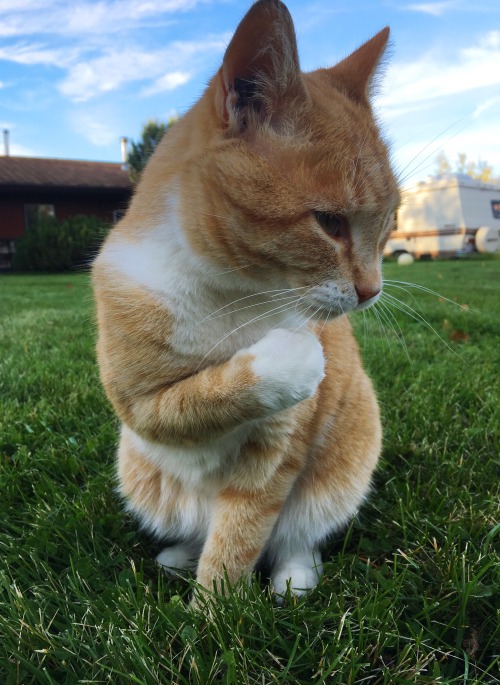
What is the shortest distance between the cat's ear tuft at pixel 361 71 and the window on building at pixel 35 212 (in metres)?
16.8

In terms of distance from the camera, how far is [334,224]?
1328mm

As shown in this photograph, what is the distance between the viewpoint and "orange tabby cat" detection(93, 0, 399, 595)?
4.12 ft

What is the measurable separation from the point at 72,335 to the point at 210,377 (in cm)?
340

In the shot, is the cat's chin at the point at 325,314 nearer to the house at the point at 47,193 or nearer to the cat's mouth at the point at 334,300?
the cat's mouth at the point at 334,300

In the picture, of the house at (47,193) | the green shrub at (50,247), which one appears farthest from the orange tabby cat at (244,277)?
the house at (47,193)

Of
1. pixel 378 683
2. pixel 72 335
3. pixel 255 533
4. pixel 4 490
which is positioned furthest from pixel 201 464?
pixel 72 335

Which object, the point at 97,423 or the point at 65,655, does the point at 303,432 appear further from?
the point at 97,423

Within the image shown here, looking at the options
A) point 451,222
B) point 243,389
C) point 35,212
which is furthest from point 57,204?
point 243,389

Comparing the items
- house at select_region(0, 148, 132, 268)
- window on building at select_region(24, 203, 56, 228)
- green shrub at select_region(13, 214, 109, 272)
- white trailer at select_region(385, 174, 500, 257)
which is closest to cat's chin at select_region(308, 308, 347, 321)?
green shrub at select_region(13, 214, 109, 272)

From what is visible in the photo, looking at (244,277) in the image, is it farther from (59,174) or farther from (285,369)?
(59,174)

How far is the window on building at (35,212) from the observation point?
17031mm

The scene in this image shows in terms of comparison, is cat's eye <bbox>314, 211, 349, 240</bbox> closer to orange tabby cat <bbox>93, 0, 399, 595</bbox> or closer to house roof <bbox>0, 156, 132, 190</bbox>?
orange tabby cat <bbox>93, 0, 399, 595</bbox>

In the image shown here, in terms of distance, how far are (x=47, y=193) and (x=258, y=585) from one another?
17.6 metres

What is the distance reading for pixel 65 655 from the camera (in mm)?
1152
